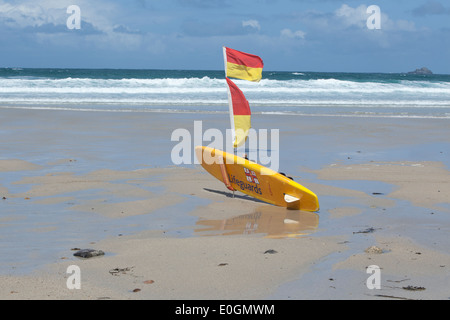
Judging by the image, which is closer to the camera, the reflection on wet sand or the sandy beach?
the sandy beach

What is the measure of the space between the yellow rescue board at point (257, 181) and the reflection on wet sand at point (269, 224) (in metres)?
0.16

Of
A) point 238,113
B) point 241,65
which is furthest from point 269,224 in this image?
point 241,65

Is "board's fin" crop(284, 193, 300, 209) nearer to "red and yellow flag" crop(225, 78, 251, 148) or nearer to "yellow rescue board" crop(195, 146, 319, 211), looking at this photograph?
"yellow rescue board" crop(195, 146, 319, 211)

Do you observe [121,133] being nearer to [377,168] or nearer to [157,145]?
[157,145]

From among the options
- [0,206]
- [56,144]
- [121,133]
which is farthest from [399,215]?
[121,133]

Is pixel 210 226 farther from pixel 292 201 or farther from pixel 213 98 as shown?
pixel 213 98

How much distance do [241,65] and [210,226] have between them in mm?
3668

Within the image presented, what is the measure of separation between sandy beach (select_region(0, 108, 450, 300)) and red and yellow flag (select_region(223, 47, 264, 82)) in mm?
1827

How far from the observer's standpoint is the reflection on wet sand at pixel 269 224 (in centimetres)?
665

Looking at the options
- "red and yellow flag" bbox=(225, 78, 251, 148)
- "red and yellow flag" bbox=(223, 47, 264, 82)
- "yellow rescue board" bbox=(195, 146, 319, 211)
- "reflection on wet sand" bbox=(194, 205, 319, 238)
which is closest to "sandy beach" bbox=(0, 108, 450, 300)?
"reflection on wet sand" bbox=(194, 205, 319, 238)

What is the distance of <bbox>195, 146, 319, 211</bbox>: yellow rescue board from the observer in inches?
304

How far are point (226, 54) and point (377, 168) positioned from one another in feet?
11.7

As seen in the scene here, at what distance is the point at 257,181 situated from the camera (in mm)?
8289

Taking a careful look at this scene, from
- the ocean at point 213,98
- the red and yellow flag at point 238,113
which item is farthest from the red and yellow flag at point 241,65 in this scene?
the ocean at point 213,98
